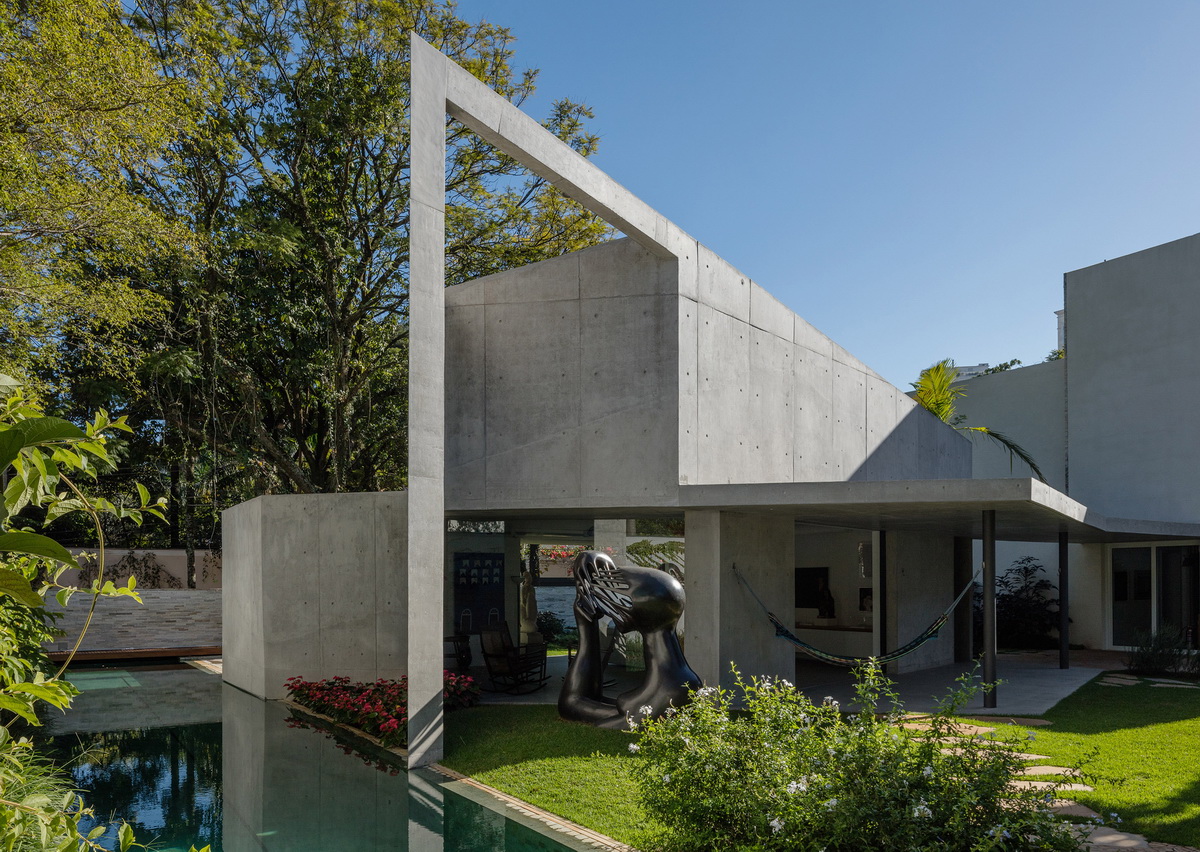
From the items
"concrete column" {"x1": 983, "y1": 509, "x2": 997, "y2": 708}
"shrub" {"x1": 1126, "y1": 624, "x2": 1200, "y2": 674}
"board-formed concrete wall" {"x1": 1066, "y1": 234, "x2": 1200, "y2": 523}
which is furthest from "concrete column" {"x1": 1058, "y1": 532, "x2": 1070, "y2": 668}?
"concrete column" {"x1": 983, "y1": 509, "x2": 997, "y2": 708}

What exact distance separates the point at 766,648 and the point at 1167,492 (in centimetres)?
1123

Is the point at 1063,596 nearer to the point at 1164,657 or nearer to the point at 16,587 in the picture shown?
the point at 1164,657

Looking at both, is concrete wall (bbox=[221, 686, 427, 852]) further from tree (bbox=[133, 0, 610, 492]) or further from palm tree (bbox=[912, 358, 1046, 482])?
palm tree (bbox=[912, 358, 1046, 482])

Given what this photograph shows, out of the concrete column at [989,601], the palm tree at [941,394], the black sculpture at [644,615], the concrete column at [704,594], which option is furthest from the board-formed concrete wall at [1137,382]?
the black sculpture at [644,615]

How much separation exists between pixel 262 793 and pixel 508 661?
15.9 feet

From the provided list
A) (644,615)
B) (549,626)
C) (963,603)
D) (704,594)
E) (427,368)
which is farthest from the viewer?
(963,603)

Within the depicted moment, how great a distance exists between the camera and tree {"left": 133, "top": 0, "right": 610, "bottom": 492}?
56.3 feet

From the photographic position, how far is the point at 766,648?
12.1m

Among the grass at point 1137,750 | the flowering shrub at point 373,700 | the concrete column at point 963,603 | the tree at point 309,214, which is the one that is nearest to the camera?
the grass at point 1137,750

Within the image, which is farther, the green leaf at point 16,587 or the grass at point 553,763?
the grass at point 553,763

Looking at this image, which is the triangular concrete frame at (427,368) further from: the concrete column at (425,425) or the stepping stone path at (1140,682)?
the stepping stone path at (1140,682)

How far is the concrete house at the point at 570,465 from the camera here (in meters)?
9.09

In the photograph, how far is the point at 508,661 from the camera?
1262 centimetres

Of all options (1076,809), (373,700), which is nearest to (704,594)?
(373,700)
